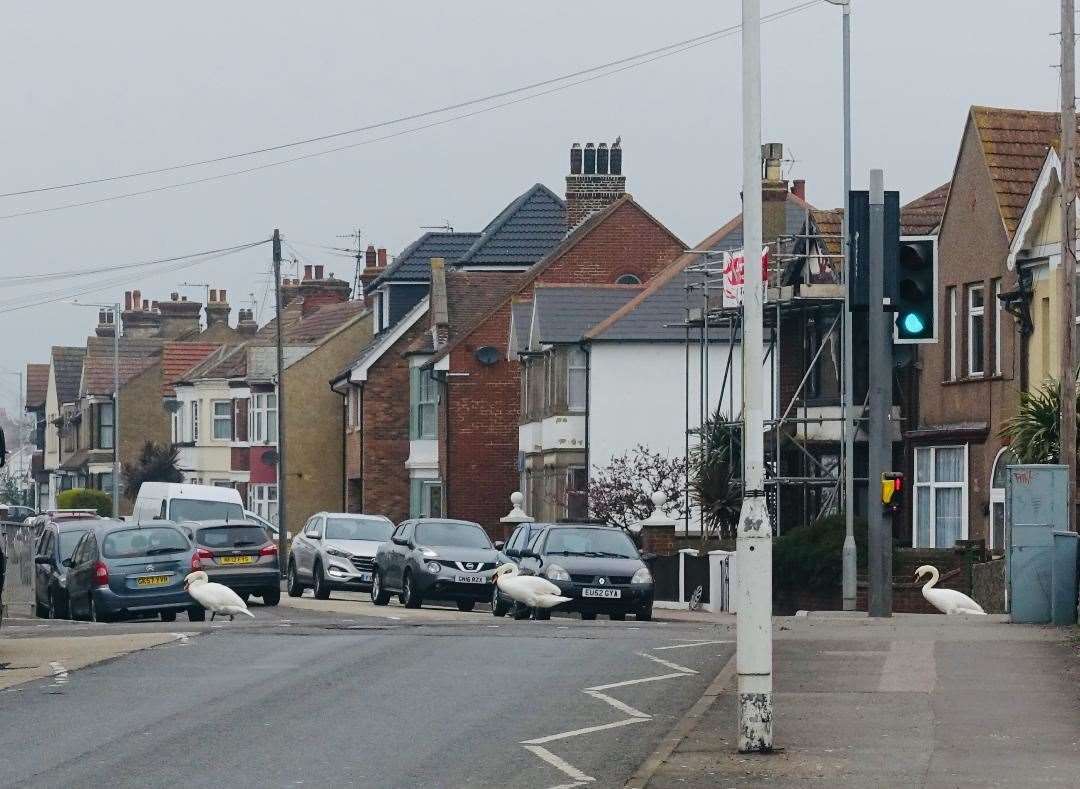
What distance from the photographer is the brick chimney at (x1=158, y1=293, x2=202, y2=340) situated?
340 feet

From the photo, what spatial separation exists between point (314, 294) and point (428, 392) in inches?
957

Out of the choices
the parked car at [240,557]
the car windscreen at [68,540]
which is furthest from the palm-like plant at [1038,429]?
the car windscreen at [68,540]

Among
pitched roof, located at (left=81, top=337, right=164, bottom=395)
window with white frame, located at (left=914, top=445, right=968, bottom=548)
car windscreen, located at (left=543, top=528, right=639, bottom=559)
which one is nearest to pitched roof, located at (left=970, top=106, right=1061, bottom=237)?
window with white frame, located at (left=914, top=445, right=968, bottom=548)

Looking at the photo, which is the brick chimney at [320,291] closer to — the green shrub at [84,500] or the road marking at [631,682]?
the green shrub at [84,500]

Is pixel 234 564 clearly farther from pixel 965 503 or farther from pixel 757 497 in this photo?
pixel 757 497

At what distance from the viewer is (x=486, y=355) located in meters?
58.1

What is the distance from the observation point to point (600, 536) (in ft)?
99.3

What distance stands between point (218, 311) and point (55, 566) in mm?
66981

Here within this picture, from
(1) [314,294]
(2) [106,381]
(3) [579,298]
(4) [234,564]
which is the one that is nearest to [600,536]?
(4) [234,564]

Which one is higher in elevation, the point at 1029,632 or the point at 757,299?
the point at 757,299

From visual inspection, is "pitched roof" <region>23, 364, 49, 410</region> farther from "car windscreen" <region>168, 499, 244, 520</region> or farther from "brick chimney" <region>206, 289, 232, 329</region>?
"car windscreen" <region>168, 499, 244, 520</region>

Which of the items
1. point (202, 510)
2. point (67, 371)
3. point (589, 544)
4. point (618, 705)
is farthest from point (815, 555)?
point (67, 371)

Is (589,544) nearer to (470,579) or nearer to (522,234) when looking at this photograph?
(470,579)

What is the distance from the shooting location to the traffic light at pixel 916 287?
19719 mm
